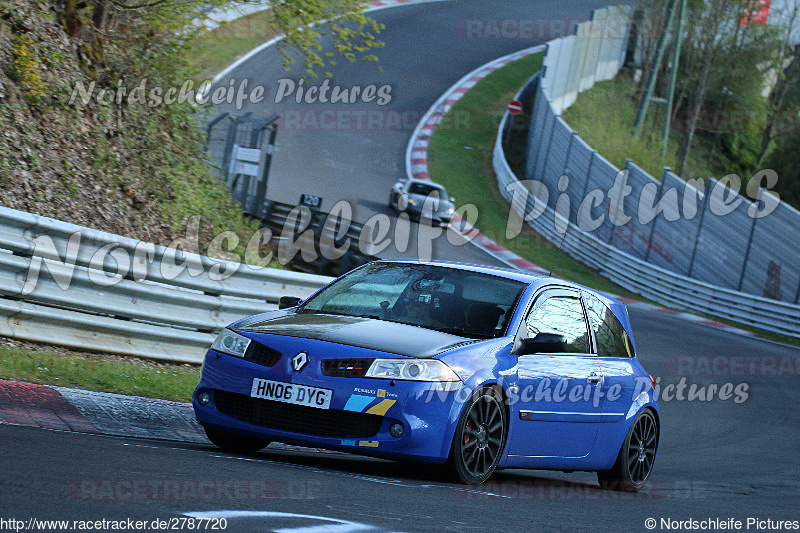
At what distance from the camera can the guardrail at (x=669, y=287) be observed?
80.5ft

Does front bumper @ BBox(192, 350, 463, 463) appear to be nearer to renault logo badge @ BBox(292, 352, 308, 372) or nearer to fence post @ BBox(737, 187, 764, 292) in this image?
renault logo badge @ BBox(292, 352, 308, 372)

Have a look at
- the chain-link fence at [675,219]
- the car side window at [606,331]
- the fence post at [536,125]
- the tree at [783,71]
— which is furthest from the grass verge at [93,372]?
the tree at [783,71]

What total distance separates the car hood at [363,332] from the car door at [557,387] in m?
0.60

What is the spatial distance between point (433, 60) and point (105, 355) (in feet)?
136

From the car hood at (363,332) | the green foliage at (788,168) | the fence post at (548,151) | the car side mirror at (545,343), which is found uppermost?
the green foliage at (788,168)

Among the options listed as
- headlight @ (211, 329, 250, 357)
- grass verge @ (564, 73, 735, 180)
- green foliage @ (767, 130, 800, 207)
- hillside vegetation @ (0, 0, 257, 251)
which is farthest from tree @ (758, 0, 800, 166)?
headlight @ (211, 329, 250, 357)

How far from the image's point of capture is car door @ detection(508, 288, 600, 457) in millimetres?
6996

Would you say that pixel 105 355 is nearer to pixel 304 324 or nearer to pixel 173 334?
pixel 173 334

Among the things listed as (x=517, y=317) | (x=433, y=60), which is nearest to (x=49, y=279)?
(x=517, y=317)

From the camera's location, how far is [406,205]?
2998 cm

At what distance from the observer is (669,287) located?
1036 inches

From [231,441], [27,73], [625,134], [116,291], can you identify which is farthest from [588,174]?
[231,441]

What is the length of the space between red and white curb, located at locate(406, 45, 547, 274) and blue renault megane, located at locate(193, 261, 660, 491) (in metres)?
17.7

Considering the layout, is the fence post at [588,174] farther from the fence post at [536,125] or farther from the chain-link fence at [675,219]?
the fence post at [536,125]
